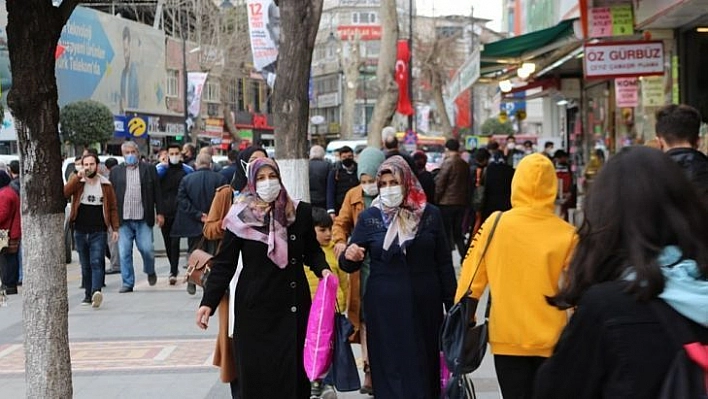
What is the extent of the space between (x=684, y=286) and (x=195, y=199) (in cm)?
1087

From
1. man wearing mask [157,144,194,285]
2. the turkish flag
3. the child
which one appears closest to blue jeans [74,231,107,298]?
man wearing mask [157,144,194,285]

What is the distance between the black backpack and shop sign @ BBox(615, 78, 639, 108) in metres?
11.1

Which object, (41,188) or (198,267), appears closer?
(41,188)

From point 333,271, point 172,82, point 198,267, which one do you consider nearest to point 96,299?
point 333,271

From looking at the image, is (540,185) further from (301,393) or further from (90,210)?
(90,210)

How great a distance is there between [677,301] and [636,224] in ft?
0.76

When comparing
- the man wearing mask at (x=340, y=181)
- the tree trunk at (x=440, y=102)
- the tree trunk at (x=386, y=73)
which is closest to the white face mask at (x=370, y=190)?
the man wearing mask at (x=340, y=181)

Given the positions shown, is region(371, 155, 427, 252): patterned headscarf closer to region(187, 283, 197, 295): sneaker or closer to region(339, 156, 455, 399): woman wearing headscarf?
region(339, 156, 455, 399): woman wearing headscarf

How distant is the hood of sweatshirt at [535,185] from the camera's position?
16.5 ft

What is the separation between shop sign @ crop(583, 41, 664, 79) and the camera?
1188 cm

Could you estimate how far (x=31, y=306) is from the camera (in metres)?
5.38

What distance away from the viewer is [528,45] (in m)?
14.2

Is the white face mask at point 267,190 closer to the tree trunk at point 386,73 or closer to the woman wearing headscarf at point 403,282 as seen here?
the woman wearing headscarf at point 403,282

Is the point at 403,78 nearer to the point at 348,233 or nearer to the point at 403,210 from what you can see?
the point at 348,233
